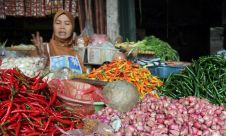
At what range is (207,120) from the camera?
12.1ft

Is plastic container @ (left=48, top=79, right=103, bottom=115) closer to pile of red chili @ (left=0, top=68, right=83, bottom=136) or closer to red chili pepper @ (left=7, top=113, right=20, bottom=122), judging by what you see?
pile of red chili @ (left=0, top=68, right=83, bottom=136)

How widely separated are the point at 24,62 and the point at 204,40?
6449 mm

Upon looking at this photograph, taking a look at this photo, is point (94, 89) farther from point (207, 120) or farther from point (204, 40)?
point (204, 40)

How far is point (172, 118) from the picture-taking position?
3.69 metres

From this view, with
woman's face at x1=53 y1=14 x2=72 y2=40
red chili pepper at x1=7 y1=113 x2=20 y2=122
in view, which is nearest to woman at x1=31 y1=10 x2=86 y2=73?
woman's face at x1=53 y1=14 x2=72 y2=40

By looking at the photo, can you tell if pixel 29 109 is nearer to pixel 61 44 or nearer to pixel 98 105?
pixel 98 105

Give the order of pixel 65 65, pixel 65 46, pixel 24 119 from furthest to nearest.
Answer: pixel 65 46 → pixel 65 65 → pixel 24 119

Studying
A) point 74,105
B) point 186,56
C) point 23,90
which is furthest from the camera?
point 186,56

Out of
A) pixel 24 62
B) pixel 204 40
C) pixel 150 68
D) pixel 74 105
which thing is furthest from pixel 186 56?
pixel 74 105

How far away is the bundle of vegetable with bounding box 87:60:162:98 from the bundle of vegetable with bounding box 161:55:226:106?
0.21 meters

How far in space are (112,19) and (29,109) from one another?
3.85 meters

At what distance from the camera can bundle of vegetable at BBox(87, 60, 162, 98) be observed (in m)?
4.89

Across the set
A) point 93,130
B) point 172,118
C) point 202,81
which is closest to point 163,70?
point 202,81

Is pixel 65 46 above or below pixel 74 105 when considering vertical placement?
above
